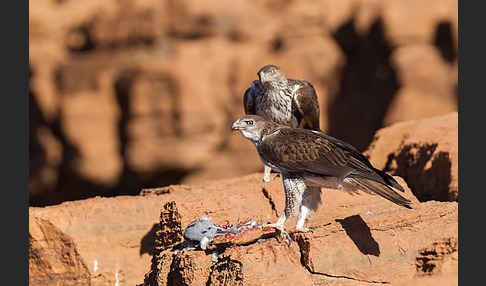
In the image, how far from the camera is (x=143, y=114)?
1428cm

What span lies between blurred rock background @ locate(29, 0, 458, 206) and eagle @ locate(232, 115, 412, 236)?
28.5 ft

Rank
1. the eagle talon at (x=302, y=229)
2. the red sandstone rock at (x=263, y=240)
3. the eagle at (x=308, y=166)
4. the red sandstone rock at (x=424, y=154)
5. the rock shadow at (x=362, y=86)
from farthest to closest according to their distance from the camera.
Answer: the rock shadow at (x=362, y=86) → the red sandstone rock at (x=424, y=154) → the eagle talon at (x=302, y=229) → the eagle at (x=308, y=166) → the red sandstone rock at (x=263, y=240)

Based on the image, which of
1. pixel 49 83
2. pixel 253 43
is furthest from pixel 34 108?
pixel 253 43

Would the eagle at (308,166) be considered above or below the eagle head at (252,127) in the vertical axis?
below

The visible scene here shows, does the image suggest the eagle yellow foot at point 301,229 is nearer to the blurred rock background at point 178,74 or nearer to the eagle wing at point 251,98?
the eagle wing at point 251,98

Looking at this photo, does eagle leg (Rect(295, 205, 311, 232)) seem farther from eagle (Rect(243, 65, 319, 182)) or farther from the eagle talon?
eagle (Rect(243, 65, 319, 182))

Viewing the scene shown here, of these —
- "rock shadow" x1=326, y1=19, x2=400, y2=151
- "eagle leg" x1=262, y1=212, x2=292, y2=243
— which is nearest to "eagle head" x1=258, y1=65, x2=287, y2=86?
"eagle leg" x1=262, y1=212, x2=292, y2=243

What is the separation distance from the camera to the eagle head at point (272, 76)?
751cm

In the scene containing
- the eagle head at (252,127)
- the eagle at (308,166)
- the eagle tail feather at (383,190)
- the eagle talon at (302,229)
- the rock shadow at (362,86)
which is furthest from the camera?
the rock shadow at (362,86)

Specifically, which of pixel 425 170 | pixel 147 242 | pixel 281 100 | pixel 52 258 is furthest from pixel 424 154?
pixel 52 258

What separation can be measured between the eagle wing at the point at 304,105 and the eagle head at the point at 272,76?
200 millimetres

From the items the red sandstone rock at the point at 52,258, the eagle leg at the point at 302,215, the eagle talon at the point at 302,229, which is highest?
the eagle leg at the point at 302,215

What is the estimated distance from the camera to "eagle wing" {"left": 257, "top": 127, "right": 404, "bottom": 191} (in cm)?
536

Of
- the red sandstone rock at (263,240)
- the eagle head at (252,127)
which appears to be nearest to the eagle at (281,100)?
the red sandstone rock at (263,240)
